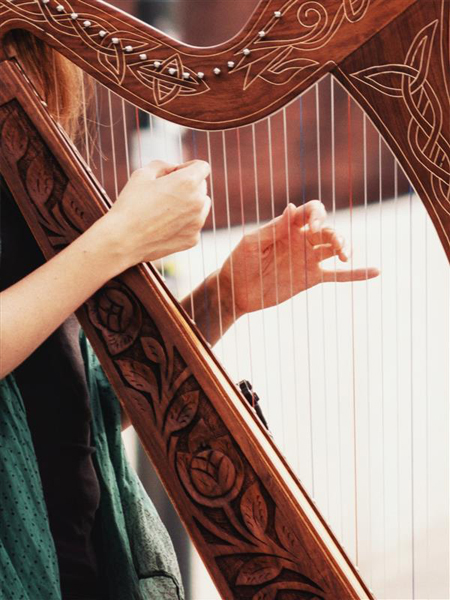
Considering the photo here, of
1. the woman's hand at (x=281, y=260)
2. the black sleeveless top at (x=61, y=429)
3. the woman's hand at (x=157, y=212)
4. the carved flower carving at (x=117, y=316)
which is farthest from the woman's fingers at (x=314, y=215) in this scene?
the black sleeveless top at (x=61, y=429)

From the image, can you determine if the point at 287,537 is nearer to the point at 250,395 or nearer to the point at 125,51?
the point at 250,395

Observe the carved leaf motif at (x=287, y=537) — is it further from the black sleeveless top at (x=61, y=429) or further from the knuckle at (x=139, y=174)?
the knuckle at (x=139, y=174)

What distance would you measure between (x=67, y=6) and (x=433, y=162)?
434 millimetres

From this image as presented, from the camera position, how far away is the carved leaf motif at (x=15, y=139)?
0.97 m

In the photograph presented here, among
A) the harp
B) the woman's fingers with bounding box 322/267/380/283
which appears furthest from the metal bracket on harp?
the woman's fingers with bounding box 322/267/380/283

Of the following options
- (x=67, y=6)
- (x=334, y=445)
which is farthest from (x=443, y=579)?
(x=67, y=6)

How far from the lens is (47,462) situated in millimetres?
Result: 1112

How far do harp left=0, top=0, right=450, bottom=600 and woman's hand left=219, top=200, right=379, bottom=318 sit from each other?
0.58ft

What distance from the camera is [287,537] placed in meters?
0.90

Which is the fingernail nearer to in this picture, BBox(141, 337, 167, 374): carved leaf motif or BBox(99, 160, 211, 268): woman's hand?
BBox(99, 160, 211, 268): woman's hand

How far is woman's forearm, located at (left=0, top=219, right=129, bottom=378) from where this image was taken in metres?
0.85

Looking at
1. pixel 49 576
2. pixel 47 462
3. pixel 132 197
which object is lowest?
pixel 49 576

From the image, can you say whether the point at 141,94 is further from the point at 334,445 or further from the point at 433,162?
the point at 334,445

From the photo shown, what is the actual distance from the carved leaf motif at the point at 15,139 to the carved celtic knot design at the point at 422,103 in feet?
1.36
